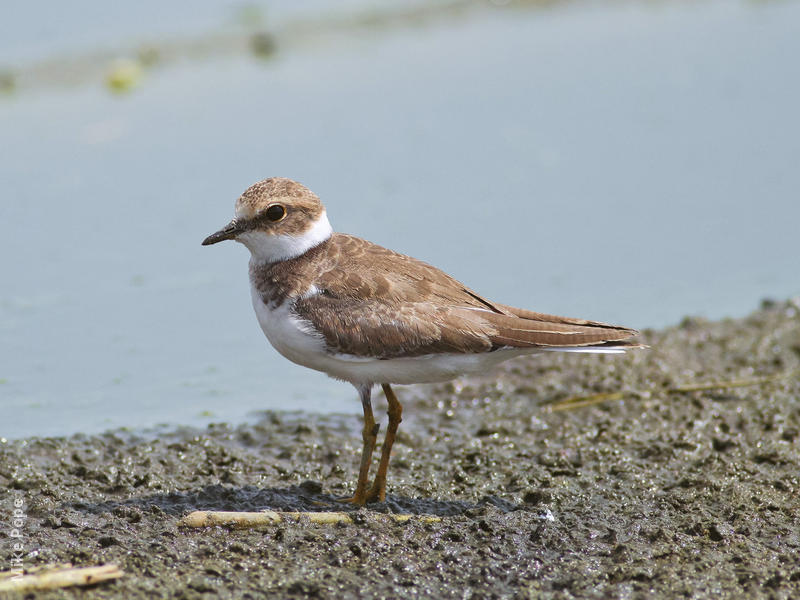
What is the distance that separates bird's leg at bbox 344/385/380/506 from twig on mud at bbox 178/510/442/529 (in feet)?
1.00

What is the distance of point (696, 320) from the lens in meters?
8.37

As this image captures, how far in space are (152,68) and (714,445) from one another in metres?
8.67

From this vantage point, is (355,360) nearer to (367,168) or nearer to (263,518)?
(263,518)

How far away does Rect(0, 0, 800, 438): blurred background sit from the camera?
8.03 meters

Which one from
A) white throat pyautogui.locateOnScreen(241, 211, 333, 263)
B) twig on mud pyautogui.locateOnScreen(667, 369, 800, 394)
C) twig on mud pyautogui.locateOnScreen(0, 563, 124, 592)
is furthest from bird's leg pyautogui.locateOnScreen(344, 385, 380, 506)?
twig on mud pyautogui.locateOnScreen(667, 369, 800, 394)

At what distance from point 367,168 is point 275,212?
4543 millimetres

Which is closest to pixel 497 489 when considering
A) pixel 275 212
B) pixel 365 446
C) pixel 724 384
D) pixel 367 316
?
pixel 365 446

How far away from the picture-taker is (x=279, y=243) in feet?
19.7

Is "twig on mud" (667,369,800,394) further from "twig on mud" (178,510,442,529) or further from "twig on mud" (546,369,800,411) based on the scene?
"twig on mud" (178,510,442,529)

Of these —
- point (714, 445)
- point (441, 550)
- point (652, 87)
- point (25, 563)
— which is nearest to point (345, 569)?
point (441, 550)

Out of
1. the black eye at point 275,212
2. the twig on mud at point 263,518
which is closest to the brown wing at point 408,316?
the black eye at point 275,212

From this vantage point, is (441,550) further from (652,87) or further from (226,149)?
(652,87)

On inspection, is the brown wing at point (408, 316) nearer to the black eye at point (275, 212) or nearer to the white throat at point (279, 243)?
the white throat at point (279, 243)

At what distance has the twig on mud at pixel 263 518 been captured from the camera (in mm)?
5469
